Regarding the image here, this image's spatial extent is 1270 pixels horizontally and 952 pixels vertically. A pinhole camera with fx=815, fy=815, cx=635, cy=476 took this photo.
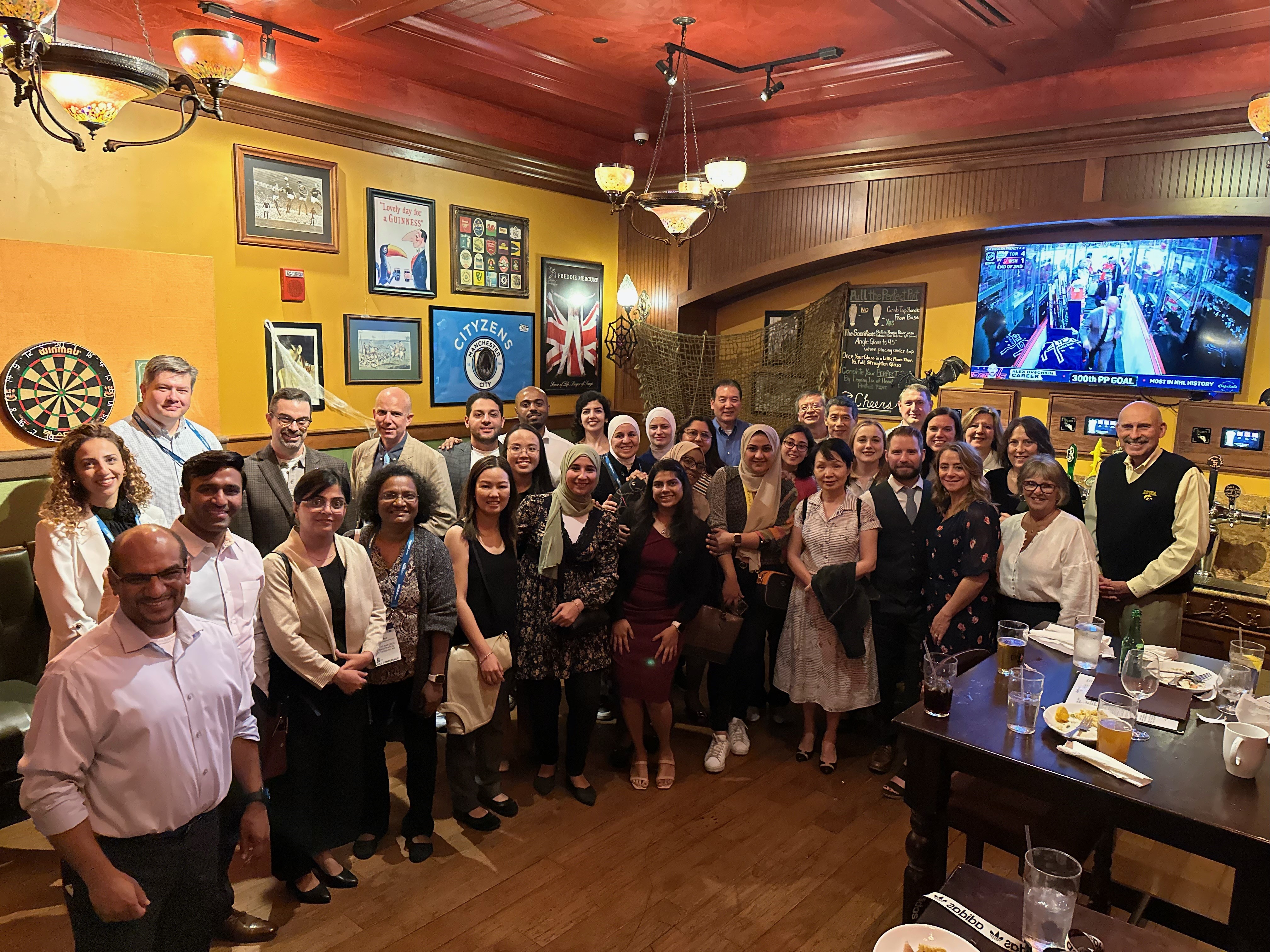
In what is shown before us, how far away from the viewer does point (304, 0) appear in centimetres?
446

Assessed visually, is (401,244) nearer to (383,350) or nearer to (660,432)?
(383,350)

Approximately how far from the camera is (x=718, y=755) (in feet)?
12.8

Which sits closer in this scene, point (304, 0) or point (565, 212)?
point (304, 0)

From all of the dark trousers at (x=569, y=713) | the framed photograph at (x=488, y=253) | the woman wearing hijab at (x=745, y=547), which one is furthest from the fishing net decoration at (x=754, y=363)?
the dark trousers at (x=569, y=713)

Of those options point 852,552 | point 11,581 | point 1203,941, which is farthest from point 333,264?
point 1203,941

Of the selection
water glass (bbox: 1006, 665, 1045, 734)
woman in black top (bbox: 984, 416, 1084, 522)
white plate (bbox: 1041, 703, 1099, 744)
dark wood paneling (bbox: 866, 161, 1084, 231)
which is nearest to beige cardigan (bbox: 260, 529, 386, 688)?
water glass (bbox: 1006, 665, 1045, 734)

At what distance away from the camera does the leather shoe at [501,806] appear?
3.44 meters

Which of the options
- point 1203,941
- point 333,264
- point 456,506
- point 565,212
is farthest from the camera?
point 565,212

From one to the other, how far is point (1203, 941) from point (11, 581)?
15.2 ft

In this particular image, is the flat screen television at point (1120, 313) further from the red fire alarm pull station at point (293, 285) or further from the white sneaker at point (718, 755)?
the red fire alarm pull station at point (293, 285)

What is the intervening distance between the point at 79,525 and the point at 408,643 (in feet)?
3.95

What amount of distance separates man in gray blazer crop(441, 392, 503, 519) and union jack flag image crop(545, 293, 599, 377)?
2707 millimetres

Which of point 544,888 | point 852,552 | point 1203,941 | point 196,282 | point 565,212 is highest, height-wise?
point 565,212

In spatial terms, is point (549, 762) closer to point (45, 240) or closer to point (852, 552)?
point (852, 552)
